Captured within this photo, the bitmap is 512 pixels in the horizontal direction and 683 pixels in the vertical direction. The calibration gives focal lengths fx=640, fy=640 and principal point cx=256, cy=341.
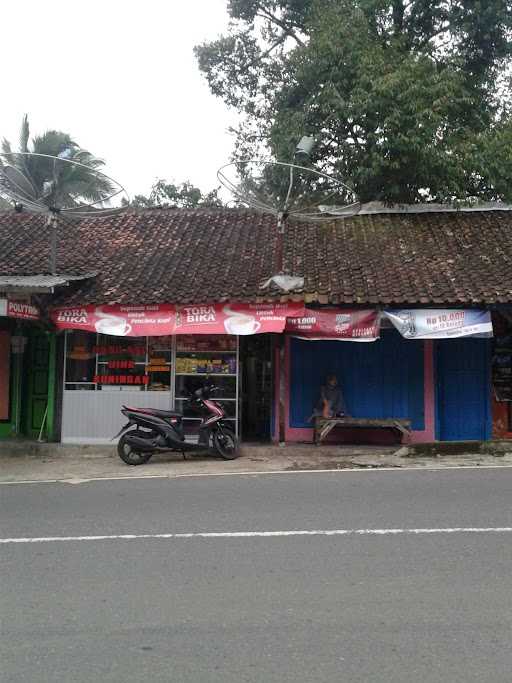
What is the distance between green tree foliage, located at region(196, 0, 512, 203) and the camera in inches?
540

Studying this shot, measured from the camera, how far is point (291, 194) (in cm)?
1209

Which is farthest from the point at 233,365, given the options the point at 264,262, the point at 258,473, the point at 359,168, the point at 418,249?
the point at 359,168

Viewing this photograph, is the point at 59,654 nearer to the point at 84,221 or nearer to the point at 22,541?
the point at 22,541

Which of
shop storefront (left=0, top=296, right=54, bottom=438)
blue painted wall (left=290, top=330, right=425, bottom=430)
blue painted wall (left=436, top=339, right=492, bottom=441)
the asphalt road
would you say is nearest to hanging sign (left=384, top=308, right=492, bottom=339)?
blue painted wall (left=290, top=330, right=425, bottom=430)

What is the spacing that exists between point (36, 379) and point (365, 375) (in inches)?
261

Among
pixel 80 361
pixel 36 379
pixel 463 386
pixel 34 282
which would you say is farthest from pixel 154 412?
pixel 463 386

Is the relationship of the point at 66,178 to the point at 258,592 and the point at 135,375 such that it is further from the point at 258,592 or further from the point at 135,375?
the point at 258,592

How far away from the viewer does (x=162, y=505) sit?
Result: 7.08m

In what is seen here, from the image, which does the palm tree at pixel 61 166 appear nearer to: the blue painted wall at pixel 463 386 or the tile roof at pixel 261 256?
the tile roof at pixel 261 256

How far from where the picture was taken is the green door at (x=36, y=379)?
1297cm

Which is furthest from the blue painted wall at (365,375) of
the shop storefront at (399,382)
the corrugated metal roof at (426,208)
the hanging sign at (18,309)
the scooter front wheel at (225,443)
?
the hanging sign at (18,309)

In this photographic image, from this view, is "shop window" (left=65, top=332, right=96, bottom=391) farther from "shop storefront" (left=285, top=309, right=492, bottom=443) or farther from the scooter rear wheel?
"shop storefront" (left=285, top=309, right=492, bottom=443)

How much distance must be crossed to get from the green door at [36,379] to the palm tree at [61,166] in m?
4.42

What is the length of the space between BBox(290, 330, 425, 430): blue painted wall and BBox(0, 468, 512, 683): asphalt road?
494cm
